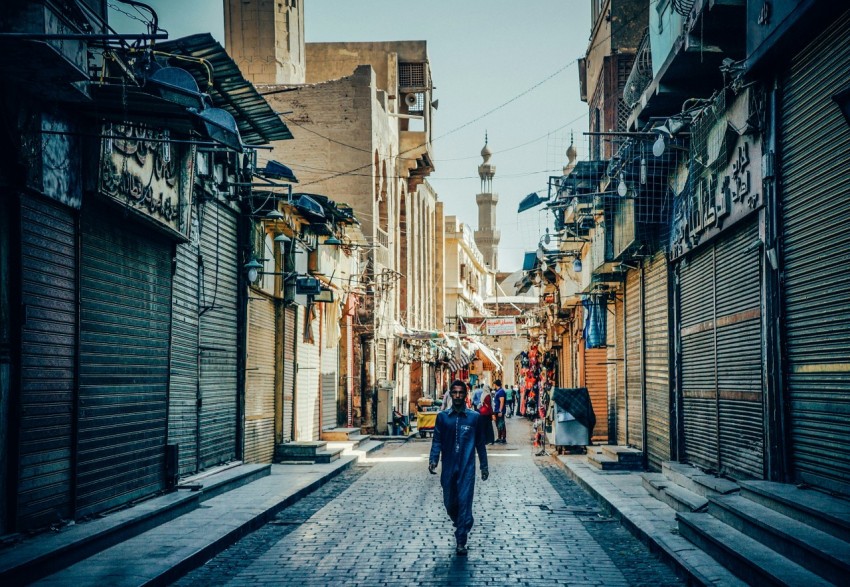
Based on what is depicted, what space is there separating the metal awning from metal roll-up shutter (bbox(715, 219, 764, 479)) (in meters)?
6.85

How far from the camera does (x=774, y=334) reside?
9531 mm

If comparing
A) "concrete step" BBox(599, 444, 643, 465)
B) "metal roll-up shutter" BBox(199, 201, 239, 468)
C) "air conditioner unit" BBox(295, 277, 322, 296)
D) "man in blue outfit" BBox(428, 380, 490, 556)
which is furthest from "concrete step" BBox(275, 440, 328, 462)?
"man in blue outfit" BBox(428, 380, 490, 556)

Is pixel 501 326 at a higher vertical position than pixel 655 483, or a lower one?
higher

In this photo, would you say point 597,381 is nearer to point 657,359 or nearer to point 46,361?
point 657,359

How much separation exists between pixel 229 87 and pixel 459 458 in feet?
23.8

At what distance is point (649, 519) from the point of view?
10.5 meters

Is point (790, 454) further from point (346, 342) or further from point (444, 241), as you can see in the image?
point (444, 241)

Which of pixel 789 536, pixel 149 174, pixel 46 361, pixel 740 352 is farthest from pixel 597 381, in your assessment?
pixel 46 361

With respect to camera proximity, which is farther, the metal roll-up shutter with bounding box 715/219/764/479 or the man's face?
the metal roll-up shutter with bounding box 715/219/764/479

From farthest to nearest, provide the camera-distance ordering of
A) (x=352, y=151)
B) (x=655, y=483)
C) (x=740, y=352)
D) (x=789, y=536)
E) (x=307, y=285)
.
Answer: (x=352, y=151) < (x=307, y=285) < (x=655, y=483) < (x=740, y=352) < (x=789, y=536)

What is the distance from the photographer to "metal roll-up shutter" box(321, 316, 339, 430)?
25094 mm

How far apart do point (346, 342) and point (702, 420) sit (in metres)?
17.0

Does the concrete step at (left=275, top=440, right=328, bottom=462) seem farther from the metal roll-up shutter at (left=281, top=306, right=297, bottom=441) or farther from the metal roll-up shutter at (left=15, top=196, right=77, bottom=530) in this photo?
the metal roll-up shutter at (left=15, top=196, right=77, bottom=530)

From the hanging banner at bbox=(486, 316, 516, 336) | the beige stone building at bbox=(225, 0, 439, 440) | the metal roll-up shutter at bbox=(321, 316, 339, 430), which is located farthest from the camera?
the hanging banner at bbox=(486, 316, 516, 336)
